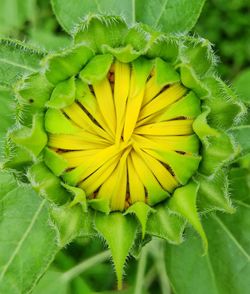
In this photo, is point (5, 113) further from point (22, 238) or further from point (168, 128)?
point (168, 128)

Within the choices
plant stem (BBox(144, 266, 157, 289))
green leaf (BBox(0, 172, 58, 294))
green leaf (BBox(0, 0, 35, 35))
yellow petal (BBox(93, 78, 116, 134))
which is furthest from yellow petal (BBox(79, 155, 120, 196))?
green leaf (BBox(0, 0, 35, 35))

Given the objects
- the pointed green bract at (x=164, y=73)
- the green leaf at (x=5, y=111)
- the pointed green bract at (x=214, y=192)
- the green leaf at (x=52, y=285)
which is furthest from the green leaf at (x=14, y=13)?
the pointed green bract at (x=214, y=192)

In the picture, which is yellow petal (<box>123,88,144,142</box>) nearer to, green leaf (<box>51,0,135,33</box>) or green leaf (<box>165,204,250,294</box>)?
green leaf (<box>51,0,135,33</box>)

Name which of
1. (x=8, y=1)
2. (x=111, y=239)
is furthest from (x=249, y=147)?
(x=8, y=1)

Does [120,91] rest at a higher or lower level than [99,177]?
higher

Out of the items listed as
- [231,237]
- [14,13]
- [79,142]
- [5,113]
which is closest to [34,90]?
[79,142]
